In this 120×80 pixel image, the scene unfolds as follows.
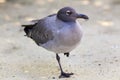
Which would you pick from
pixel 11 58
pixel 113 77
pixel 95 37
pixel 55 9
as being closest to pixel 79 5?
pixel 55 9

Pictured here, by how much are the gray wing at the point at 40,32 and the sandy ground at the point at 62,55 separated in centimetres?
53

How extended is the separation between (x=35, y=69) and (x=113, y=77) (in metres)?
1.24

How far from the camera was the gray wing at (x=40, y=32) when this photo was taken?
6.01 meters

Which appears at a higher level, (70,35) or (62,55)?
(70,35)

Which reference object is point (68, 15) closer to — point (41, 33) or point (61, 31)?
point (61, 31)

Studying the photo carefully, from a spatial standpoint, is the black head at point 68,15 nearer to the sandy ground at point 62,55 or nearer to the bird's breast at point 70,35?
the bird's breast at point 70,35

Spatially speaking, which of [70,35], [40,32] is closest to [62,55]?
[40,32]

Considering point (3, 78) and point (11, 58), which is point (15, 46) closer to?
point (11, 58)

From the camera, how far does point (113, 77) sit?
6.04 m

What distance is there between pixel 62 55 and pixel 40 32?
1.16m

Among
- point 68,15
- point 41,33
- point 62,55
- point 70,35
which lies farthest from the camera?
point 62,55

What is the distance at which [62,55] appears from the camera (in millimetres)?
7277

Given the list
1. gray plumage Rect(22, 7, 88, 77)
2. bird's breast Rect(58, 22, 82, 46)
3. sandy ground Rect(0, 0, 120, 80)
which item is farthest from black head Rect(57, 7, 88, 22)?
sandy ground Rect(0, 0, 120, 80)

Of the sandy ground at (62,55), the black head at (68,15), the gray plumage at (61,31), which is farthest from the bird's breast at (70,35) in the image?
the sandy ground at (62,55)
